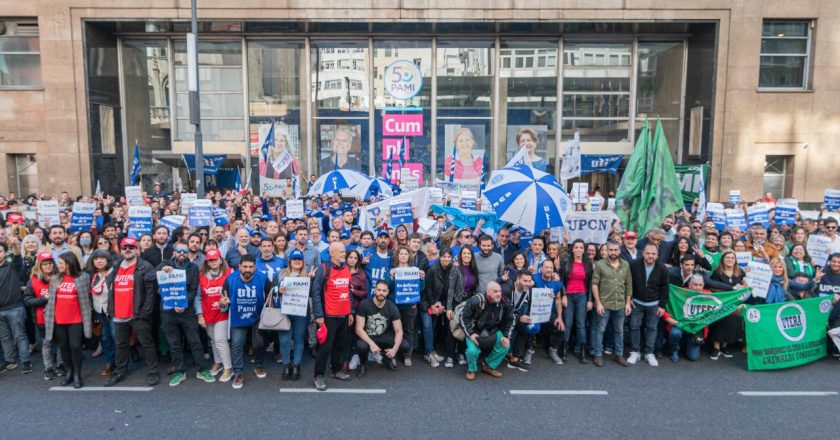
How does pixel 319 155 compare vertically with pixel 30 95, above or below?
below

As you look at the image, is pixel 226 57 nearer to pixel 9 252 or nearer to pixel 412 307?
pixel 9 252

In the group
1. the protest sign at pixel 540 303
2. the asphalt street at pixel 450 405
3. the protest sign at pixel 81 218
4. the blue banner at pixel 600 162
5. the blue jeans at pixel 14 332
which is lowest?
the asphalt street at pixel 450 405

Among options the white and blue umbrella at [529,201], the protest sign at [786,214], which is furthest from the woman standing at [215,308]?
the protest sign at [786,214]

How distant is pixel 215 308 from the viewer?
6.57 m

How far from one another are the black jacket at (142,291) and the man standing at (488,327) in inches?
153

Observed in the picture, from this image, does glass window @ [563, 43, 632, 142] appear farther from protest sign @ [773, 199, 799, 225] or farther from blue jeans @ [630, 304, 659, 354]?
blue jeans @ [630, 304, 659, 354]

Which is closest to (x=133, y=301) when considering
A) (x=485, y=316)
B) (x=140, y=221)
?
(x=140, y=221)

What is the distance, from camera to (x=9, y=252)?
7.40 metres

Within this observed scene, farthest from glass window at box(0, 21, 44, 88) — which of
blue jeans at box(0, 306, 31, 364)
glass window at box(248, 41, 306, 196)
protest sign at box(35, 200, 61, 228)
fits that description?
blue jeans at box(0, 306, 31, 364)

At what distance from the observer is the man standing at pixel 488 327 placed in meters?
6.77

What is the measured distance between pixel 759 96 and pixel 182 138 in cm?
2386

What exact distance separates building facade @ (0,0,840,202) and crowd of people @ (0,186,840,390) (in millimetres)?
13915

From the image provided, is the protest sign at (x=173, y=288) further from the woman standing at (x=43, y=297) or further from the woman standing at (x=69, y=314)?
the woman standing at (x=43, y=297)

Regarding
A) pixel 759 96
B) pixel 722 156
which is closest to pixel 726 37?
pixel 759 96
